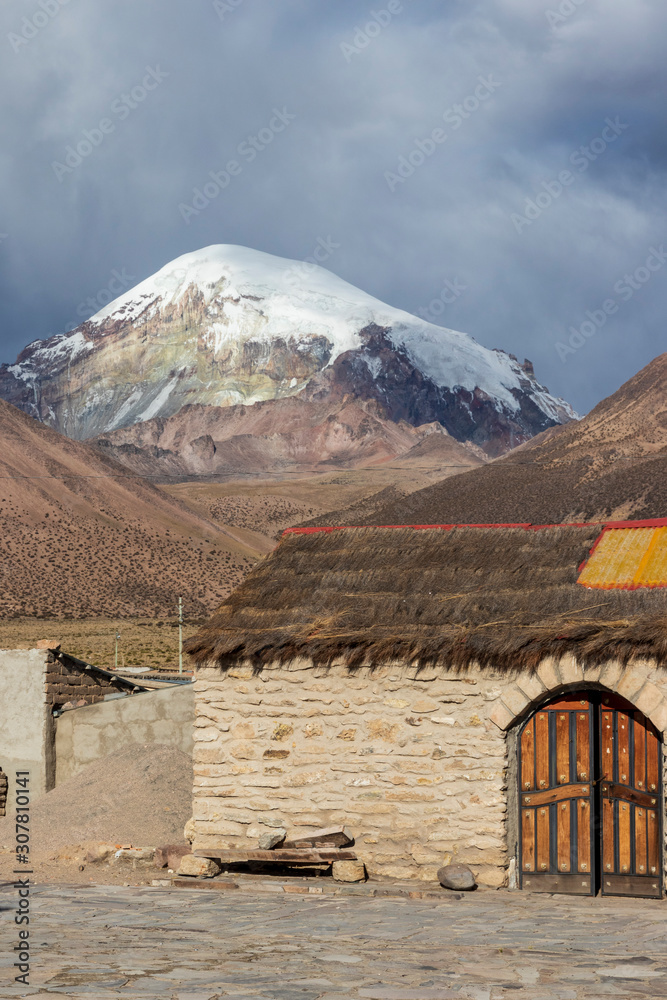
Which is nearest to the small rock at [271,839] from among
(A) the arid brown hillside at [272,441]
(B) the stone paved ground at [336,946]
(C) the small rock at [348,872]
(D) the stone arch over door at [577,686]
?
(C) the small rock at [348,872]

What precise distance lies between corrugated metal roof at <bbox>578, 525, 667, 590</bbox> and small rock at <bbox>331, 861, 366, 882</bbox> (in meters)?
3.62

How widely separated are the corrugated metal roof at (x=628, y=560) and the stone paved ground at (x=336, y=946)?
3.03 metres

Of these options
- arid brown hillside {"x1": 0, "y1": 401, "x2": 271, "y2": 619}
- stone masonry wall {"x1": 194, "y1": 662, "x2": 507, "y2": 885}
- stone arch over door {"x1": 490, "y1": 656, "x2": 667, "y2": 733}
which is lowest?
stone masonry wall {"x1": 194, "y1": 662, "x2": 507, "y2": 885}

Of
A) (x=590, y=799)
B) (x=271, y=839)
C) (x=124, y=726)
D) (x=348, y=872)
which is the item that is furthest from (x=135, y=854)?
(x=590, y=799)

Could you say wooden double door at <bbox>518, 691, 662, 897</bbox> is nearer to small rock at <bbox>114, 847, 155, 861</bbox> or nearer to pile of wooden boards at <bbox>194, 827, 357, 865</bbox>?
pile of wooden boards at <bbox>194, 827, 357, 865</bbox>

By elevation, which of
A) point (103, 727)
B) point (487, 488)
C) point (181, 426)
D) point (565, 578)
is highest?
point (181, 426)

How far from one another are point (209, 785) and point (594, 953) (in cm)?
558

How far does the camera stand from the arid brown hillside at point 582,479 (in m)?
62.8

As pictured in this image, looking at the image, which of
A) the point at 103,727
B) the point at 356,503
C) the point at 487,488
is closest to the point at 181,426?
the point at 356,503

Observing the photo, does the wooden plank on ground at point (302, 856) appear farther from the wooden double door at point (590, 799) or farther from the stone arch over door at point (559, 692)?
the wooden double door at point (590, 799)

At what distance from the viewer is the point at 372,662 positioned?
38.6ft

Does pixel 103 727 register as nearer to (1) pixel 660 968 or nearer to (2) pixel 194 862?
(2) pixel 194 862

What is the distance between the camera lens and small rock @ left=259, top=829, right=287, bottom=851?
38.8 ft

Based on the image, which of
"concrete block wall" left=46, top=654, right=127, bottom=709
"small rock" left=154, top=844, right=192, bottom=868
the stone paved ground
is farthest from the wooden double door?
"concrete block wall" left=46, top=654, right=127, bottom=709
